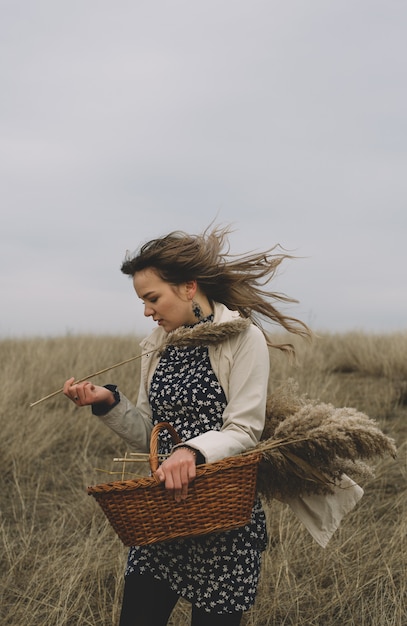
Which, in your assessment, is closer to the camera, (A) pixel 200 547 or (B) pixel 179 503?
(B) pixel 179 503

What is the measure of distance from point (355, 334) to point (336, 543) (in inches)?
296

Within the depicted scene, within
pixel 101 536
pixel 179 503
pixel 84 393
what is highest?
pixel 84 393

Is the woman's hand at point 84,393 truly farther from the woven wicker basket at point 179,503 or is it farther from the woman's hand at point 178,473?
the woman's hand at point 178,473

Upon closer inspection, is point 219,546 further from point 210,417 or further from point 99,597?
point 99,597

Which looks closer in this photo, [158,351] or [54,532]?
[158,351]

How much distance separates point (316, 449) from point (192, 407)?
414 millimetres

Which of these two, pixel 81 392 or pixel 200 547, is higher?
pixel 81 392

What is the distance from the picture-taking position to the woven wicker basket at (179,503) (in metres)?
1.92

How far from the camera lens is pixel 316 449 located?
217 cm

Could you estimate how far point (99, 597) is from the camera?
3486 mm

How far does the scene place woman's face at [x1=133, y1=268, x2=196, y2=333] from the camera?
2326mm

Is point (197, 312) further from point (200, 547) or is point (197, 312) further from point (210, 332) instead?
point (200, 547)

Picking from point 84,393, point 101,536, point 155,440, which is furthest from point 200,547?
point 101,536

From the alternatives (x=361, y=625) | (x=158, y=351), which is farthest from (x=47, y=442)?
(x=158, y=351)
